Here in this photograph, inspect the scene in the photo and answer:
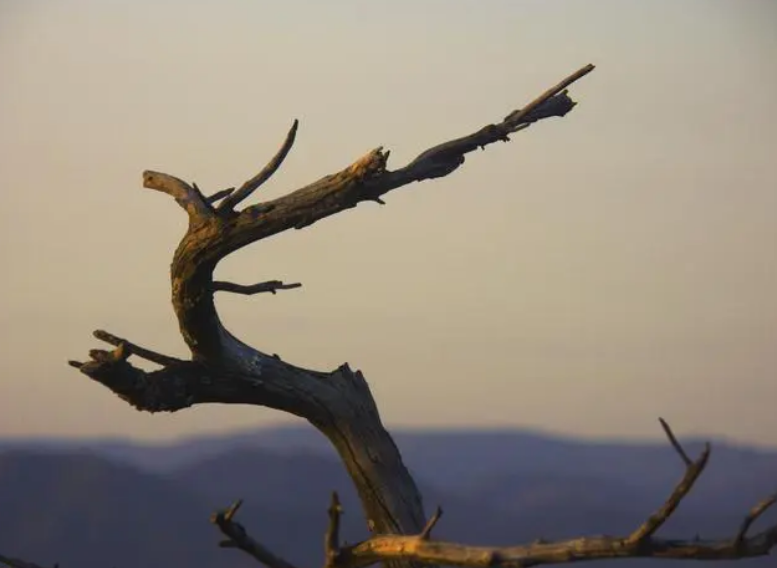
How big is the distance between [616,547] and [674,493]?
27 cm

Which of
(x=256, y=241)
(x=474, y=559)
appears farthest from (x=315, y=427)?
(x=474, y=559)

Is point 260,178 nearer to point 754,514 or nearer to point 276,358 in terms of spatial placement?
point 276,358

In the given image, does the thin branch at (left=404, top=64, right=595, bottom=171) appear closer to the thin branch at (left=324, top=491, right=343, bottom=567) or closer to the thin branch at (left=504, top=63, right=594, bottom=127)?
the thin branch at (left=504, top=63, right=594, bottom=127)

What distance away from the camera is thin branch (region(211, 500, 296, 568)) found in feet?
12.9

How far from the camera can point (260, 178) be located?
204 inches

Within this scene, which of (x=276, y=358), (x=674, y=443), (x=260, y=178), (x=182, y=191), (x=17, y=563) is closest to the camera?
(x=674, y=443)

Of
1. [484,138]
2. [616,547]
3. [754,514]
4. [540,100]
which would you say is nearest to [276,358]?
[484,138]

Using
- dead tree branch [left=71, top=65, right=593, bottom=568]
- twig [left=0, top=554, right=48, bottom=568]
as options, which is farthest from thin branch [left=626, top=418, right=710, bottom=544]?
twig [left=0, top=554, right=48, bottom=568]

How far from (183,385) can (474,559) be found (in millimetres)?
2082

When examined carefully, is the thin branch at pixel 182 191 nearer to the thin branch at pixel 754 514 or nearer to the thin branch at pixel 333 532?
the thin branch at pixel 333 532

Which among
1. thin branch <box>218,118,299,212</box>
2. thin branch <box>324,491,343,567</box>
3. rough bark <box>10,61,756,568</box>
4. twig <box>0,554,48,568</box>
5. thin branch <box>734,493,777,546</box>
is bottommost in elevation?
thin branch <box>734,493,777,546</box>

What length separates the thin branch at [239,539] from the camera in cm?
392

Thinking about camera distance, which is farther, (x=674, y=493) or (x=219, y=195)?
(x=219, y=195)

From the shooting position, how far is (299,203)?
17.1 ft
